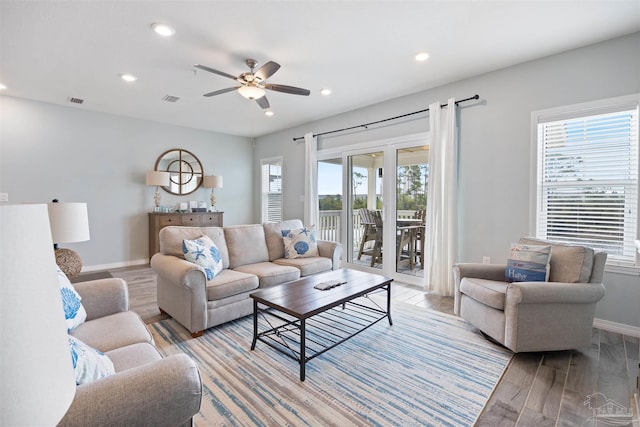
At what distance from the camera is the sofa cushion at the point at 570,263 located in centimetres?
237

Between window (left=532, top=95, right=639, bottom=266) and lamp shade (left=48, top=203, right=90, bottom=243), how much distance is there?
13.9 ft

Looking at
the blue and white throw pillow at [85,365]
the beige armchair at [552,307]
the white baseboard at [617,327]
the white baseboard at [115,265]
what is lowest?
the white baseboard at [617,327]

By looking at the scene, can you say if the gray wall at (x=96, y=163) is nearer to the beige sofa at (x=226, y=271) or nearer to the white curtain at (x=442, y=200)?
the beige sofa at (x=226, y=271)

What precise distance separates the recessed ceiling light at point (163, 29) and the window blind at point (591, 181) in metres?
3.77

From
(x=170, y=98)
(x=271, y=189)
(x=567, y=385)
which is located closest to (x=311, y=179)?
(x=271, y=189)

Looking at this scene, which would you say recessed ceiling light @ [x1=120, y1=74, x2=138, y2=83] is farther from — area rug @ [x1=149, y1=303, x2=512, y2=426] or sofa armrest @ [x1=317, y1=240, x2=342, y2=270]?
sofa armrest @ [x1=317, y1=240, x2=342, y2=270]

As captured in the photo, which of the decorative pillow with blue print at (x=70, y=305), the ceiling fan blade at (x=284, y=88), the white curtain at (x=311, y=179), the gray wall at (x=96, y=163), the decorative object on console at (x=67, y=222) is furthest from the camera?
the white curtain at (x=311, y=179)

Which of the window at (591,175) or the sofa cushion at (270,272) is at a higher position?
the window at (591,175)

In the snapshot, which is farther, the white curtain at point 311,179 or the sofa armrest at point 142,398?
the white curtain at point 311,179

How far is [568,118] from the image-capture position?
3.01 metres

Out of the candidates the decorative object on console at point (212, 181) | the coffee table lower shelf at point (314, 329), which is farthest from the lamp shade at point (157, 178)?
the coffee table lower shelf at point (314, 329)

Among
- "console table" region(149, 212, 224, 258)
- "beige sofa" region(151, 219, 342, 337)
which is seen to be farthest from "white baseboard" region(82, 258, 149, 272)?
"beige sofa" region(151, 219, 342, 337)

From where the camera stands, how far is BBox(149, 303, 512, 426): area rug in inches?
66.6

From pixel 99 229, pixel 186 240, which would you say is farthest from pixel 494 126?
pixel 99 229
